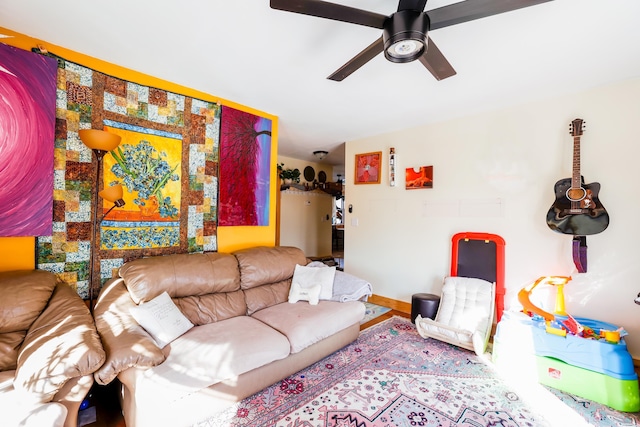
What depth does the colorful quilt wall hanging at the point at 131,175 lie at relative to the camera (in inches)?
83.3

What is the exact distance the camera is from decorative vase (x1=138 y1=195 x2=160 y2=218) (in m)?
2.48

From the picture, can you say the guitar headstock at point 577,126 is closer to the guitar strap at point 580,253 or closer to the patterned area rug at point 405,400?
the guitar strap at point 580,253

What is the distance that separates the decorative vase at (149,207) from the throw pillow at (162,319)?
804 millimetres

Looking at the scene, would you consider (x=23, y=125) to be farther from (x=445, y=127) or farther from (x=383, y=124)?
(x=445, y=127)

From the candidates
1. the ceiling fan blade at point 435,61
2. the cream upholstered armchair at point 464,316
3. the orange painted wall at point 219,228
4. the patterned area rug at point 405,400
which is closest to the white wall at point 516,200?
the cream upholstered armchair at point 464,316

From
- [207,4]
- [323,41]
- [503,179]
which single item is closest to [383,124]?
[503,179]

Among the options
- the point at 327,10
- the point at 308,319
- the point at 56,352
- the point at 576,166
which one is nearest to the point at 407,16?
the point at 327,10

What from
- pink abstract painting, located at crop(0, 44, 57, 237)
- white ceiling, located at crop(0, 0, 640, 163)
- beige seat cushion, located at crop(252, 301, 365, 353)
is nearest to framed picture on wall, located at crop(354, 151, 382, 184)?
white ceiling, located at crop(0, 0, 640, 163)

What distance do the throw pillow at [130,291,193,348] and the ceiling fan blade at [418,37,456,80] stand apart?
7.81 feet

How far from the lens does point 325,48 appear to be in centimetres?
203

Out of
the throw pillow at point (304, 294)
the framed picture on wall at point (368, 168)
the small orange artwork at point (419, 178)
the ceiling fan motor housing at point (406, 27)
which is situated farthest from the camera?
the framed picture on wall at point (368, 168)

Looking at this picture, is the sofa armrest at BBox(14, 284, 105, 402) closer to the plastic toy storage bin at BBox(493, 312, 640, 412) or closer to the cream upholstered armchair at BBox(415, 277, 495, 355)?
the cream upholstered armchair at BBox(415, 277, 495, 355)

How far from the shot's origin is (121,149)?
237 centimetres

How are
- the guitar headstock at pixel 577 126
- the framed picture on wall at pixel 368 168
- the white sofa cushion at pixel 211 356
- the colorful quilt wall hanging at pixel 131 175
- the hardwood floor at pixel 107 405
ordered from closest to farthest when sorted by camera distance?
the white sofa cushion at pixel 211 356 → the hardwood floor at pixel 107 405 → the colorful quilt wall hanging at pixel 131 175 → the guitar headstock at pixel 577 126 → the framed picture on wall at pixel 368 168
